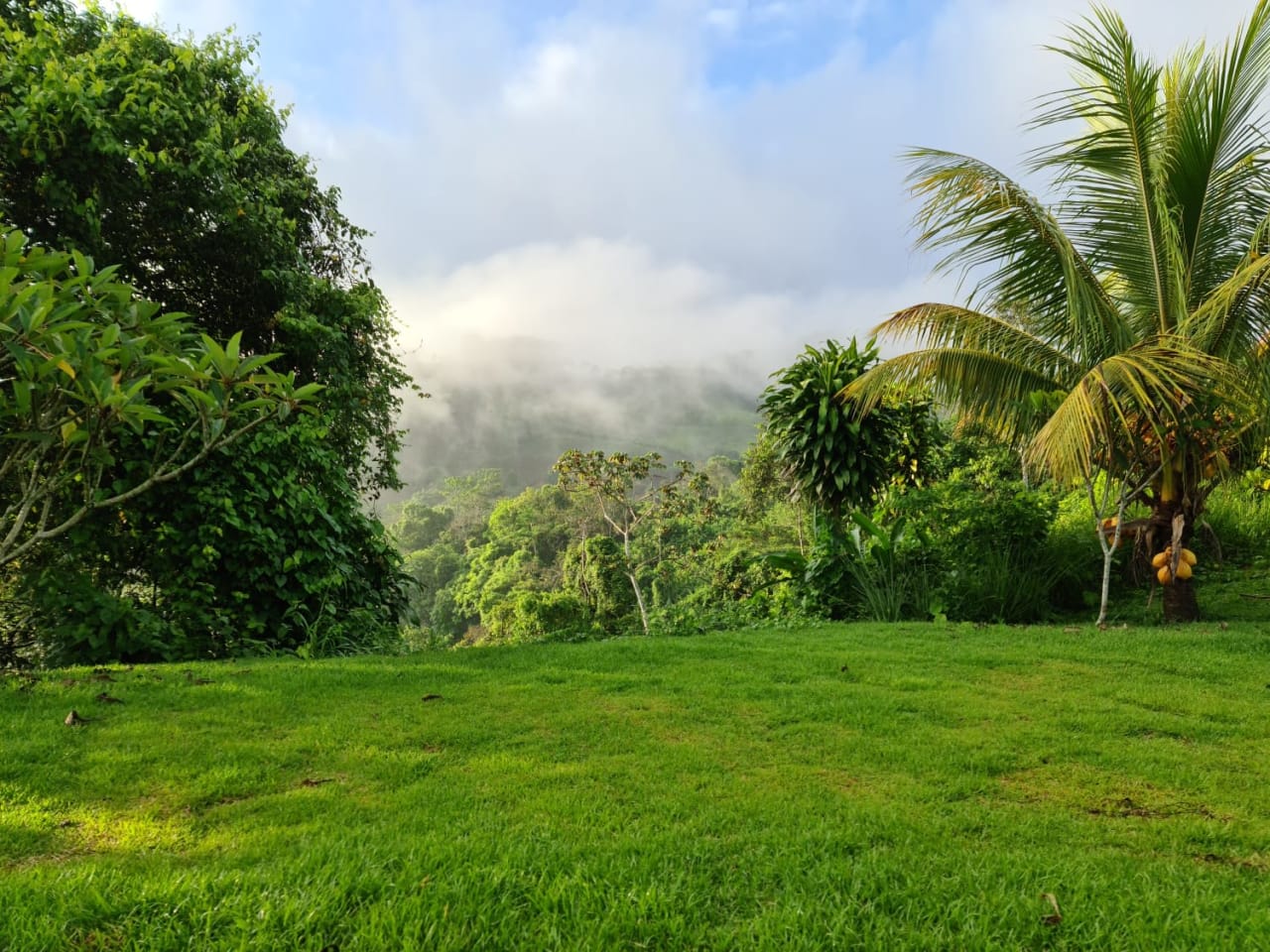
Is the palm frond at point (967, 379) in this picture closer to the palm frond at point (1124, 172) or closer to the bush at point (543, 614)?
the palm frond at point (1124, 172)

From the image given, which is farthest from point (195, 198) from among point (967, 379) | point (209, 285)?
point (967, 379)

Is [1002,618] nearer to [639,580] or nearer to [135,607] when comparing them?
[135,607]

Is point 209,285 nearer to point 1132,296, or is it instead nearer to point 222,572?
point 222,572

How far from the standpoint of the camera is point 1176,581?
6.12 meters

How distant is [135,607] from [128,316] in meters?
A: 3.57

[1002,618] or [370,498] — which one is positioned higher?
[370,498]

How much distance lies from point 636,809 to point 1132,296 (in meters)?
7.42

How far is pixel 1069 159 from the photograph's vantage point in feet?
21.5

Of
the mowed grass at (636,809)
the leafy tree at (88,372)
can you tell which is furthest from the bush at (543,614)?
the leafy tree at (88,372)

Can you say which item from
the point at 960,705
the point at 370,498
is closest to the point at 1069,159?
the point at 960,705

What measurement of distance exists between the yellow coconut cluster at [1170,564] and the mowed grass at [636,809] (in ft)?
6.82

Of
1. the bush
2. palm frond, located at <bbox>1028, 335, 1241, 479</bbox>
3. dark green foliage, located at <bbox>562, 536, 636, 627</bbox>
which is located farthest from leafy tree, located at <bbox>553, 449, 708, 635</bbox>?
palm frond, located at <bbox>1028, 335, 1241, 479</bbox>

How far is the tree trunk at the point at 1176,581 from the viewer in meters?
6.17

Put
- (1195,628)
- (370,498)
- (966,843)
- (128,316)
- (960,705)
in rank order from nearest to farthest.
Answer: (966,843) → (128,316) → (960,705) → (1195,628) → (370,498)
